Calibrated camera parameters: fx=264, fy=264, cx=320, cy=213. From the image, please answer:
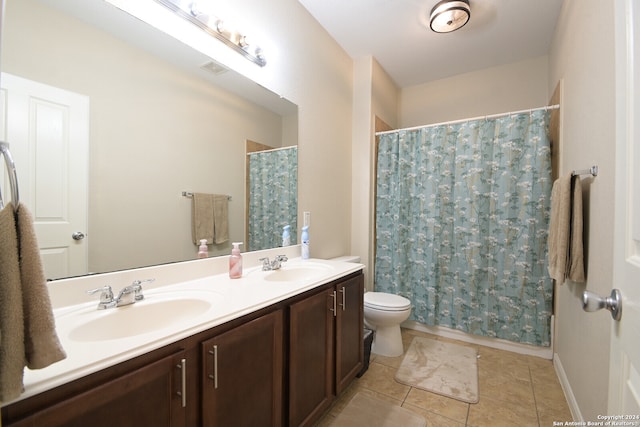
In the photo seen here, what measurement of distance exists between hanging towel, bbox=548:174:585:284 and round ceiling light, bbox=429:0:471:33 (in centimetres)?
135

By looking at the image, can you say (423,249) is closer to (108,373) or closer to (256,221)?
(256,221)

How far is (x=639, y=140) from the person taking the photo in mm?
531

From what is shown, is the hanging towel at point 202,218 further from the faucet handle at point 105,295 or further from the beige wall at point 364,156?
the beige wall at point 364,156

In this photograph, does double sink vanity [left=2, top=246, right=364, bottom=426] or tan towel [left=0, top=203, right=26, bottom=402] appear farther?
double sink vanity [left=2, top=246, right=364, bottom=426]

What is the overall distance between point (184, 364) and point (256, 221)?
995 millimetres

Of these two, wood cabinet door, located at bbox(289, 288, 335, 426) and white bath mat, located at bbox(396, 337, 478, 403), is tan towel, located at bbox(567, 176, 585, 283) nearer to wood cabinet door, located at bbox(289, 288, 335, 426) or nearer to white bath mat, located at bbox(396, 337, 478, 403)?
white bath mat, located at bbox(396, 337, 478, 403)

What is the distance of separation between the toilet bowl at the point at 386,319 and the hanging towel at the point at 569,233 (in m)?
0.97

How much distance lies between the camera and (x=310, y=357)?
1.27m

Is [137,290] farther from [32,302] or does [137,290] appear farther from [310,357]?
[310,357]

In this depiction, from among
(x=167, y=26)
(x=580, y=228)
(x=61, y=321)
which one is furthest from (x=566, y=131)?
(x=61, y=321)

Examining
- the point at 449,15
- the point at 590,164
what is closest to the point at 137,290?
the point at 590,164

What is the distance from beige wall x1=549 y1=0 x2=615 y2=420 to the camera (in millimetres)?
1087

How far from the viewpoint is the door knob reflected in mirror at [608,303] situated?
594mm

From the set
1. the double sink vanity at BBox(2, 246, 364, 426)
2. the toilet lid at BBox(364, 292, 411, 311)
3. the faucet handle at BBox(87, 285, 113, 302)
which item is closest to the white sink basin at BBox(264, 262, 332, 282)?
the double sink vanity at BBox(2, 246, 364, 426)
